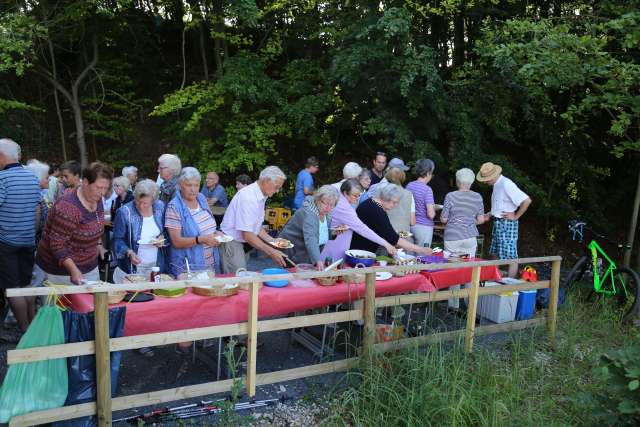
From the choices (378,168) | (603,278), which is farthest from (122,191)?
(603,278)

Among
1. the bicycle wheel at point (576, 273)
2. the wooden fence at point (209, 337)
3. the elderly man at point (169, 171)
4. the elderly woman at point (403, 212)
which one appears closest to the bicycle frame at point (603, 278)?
the bicycle wheel at point (576, 273)

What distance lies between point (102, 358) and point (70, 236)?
3.67ft

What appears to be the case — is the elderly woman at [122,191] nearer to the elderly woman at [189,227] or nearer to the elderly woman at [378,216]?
the elderly woman at [189,227]

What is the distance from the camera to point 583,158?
1046 cm

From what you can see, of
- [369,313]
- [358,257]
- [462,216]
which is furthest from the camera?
[462,216]

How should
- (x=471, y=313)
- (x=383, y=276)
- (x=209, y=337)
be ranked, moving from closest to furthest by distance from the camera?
(x=209, y=337) < (x=383, y=276) < (x=471, y=313)

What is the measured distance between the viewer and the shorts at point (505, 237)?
19.1 ft

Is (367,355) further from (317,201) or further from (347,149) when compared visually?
(347,149)

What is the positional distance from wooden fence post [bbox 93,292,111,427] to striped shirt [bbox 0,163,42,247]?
174 cm

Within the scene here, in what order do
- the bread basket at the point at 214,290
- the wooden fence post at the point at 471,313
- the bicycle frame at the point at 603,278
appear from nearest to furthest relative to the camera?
1. the bread basket at the point at 214,290
2. the wooden fence post at the point at 471,313
3. the bicycle frame at the point at 603,278

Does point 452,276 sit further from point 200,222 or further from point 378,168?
point 378,168

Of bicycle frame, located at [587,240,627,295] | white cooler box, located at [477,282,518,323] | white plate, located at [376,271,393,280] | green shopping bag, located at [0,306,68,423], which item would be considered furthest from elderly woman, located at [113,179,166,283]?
bicycle frame, located at [587,240,627,295]

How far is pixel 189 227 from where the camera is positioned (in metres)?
3.73

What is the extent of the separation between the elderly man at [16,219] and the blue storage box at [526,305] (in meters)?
4.65
